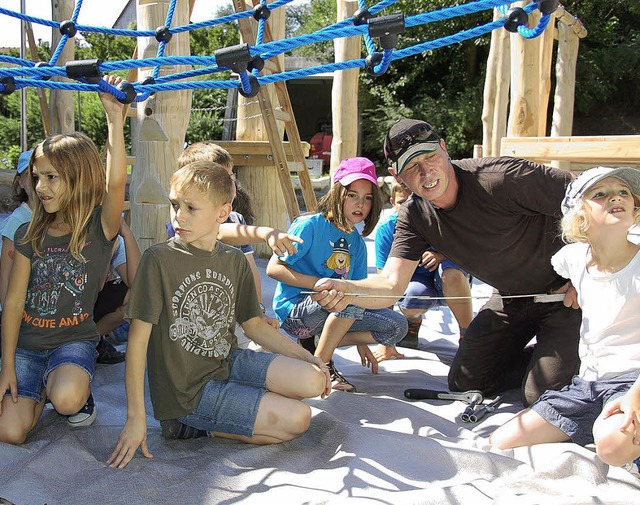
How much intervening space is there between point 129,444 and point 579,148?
8.62 feet

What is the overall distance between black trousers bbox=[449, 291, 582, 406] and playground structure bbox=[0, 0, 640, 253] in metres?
1.06

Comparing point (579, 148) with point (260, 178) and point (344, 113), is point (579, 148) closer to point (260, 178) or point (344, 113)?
point (344, 113)

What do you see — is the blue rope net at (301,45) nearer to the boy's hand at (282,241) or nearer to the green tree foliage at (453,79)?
the boy's hand at (282,241)

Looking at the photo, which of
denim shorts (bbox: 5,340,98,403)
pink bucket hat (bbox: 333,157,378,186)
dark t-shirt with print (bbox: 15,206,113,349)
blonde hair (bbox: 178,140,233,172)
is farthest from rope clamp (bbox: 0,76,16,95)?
pink bucket hat (bbox: 333,157,378,186)

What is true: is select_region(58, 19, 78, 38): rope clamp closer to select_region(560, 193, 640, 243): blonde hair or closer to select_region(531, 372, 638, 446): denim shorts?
select_region(560, 193, 640, 243): blonde hair

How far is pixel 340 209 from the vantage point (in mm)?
2926

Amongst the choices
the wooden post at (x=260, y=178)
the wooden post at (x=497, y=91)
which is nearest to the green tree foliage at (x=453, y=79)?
the wooden post at (x=497, y=91)

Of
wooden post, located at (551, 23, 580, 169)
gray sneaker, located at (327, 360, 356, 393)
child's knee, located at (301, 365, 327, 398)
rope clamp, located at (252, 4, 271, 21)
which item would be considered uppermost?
wooden post, located at (551, 23, 580, 169)

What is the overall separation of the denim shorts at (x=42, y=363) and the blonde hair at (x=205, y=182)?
0.67m

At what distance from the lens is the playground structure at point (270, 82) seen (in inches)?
83.0

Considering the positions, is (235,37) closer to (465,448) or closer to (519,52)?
(519,52)

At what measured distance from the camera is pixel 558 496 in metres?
1.79

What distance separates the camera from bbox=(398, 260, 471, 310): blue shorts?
3465 mm

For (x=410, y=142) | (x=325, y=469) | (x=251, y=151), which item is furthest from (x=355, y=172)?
(x=251, y=151)
